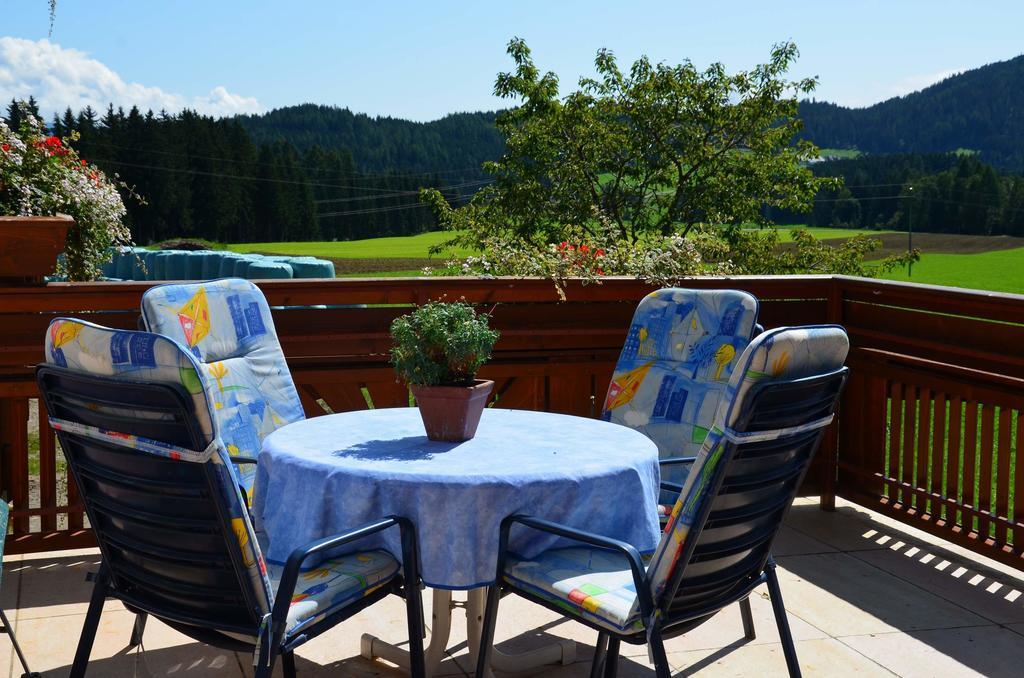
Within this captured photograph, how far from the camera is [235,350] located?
3230 mm

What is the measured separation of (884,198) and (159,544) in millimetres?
37268

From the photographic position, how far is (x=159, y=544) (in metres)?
1.98

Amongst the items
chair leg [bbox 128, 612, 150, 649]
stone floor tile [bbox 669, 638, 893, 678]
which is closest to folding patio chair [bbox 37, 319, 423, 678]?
chair leg [bbox 128, 612, 150, 649]

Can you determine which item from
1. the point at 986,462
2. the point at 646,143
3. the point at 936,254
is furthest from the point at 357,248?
the point at 986,462

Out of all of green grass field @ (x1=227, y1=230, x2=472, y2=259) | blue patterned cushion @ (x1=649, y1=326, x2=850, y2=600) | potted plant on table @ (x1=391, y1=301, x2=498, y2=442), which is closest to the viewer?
blue patterned cushion @ (x1=649, y1=326, x2=850, y2=600)

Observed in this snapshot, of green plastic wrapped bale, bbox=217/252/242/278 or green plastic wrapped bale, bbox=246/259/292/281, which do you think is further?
green plastic wrapped bale, bbox=217/252/242/278

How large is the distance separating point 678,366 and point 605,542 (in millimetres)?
1464

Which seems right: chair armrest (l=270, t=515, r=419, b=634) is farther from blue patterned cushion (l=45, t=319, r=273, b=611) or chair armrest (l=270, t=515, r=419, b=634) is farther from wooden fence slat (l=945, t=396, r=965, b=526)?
wooden fence slat (l=945, t=396, r=965, b=526)

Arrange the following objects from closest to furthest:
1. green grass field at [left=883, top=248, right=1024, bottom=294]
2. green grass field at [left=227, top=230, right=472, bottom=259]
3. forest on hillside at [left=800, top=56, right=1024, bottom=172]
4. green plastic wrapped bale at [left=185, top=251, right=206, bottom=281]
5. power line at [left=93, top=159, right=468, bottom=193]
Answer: green plastic wrapped bale at [left=185, top=251, right=206, bottom=281]
green grass field at [left=227, top=230, right=472, bottom=259]
power line at [left=93, top=159, right=468, bottom=193]
green grass field at [left=883, top=248, right=1024, bottom=294]
forest on hillside at [left=800, top=56, right=1024, bottom=172]

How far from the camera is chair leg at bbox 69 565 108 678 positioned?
7.03ft

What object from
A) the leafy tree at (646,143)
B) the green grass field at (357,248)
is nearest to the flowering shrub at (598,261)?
the leafy tree at (646,143)

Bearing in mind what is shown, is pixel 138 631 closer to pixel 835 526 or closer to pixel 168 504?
pixel 168 504

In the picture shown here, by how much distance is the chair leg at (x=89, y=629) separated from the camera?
214cm

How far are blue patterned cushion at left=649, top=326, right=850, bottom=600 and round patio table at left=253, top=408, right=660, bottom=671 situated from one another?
0.36 metres
